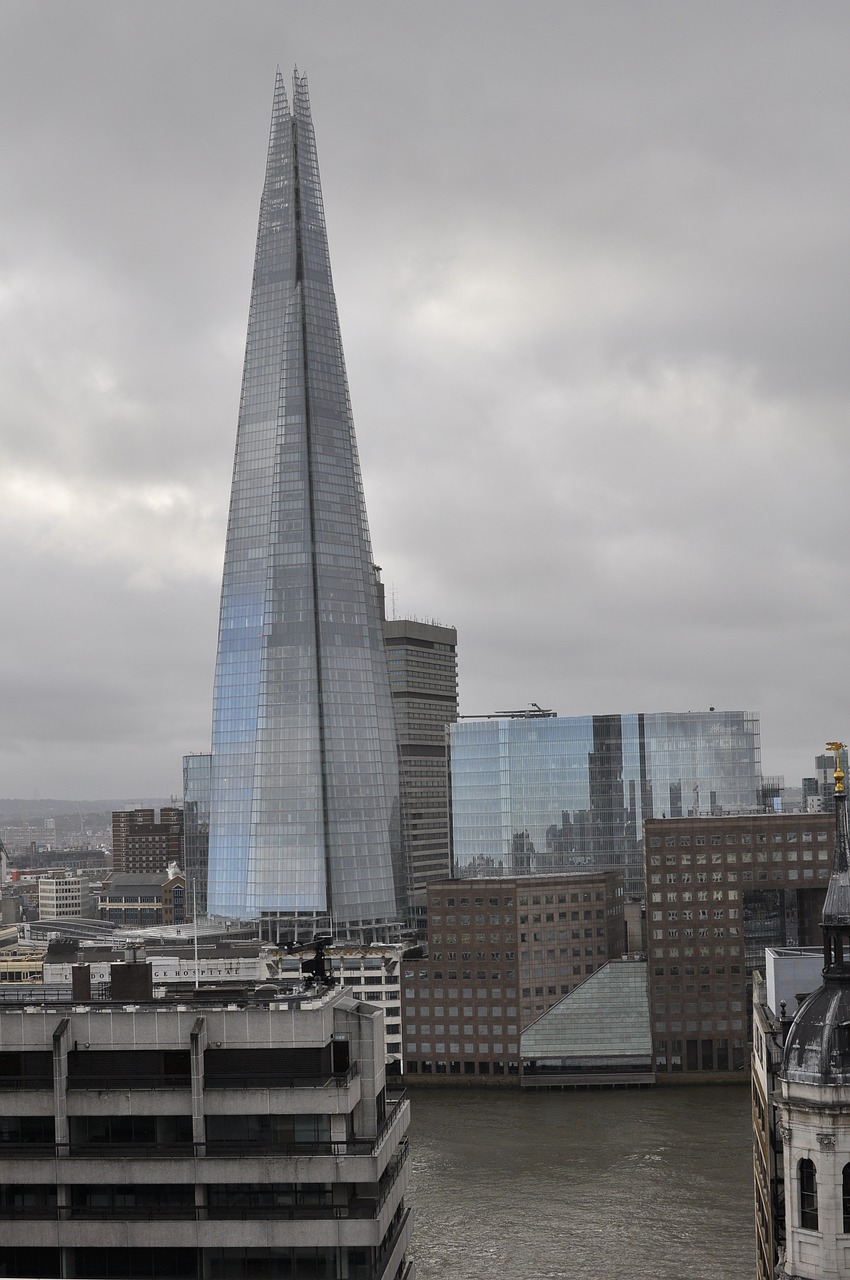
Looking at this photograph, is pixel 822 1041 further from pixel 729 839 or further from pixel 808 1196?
pixel 729 839

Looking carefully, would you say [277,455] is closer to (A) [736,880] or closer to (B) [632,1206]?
(A) [736,880]

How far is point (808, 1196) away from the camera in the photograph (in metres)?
30.8

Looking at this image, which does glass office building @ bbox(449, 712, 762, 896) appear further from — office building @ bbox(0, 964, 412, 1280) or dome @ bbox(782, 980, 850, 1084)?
dome @ bbox(782, 980, 850, 1084)


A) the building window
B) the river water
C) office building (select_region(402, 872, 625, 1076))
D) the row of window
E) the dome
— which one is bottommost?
the river water

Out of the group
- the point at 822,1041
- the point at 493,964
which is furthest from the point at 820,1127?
the point at 493,964

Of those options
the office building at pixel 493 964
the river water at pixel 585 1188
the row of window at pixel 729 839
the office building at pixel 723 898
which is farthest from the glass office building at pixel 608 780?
the river water at pixel 585 1188

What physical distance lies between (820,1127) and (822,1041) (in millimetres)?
1660

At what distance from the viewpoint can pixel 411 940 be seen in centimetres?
18650

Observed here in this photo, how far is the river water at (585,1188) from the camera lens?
255 ft

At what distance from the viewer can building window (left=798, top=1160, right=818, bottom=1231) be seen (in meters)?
30.6

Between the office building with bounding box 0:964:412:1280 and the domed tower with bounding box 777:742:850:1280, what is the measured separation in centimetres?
1617

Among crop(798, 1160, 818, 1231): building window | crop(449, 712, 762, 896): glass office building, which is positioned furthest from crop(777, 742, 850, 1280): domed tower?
crop(449, 712, 762, 896): glass office building

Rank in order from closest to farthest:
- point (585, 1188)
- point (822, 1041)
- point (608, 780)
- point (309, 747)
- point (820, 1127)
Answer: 1. point (820, 1127)
2. point (822, 1041)
3. point (585, 1188)
4. point (608, 780)
5. point (309, 747)

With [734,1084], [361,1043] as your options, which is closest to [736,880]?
[734,1084]
